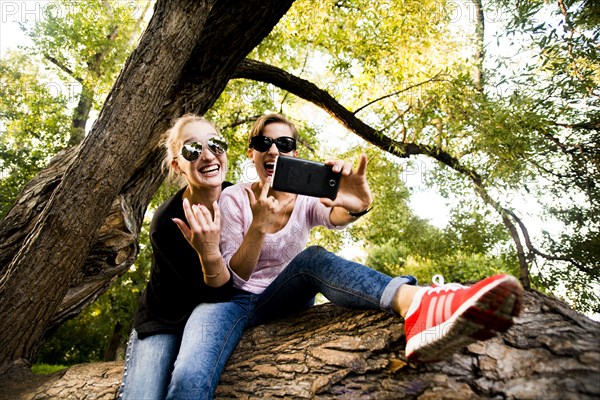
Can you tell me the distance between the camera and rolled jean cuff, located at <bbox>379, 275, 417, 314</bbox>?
206 centimetres

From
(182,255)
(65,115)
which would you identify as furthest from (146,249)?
(182,255)

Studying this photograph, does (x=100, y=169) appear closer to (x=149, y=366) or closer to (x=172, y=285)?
(x=172, y=285)

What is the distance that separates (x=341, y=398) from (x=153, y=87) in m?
2.76

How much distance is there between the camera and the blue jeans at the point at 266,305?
81.1 inches

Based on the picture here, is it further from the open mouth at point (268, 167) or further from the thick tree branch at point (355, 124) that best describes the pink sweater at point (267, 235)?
the thick tree branch at point (355, 124)

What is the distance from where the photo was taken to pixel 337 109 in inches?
238

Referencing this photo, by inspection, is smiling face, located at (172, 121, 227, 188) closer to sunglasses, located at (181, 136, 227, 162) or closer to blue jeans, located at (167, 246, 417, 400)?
sunglasses, located at (181, 136, 227, 162)

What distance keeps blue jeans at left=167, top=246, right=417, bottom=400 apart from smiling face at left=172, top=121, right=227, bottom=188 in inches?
30.6

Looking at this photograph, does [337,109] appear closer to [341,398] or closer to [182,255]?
[182,255]

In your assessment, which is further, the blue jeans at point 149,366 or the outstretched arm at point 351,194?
the outstretched arm at point 351,194

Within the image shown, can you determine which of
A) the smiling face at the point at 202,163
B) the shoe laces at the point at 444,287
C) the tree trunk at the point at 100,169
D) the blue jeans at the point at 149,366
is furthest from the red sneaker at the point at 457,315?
the tree trunk at the point at 100,169

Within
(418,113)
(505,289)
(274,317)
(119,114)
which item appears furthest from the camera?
(418,113)

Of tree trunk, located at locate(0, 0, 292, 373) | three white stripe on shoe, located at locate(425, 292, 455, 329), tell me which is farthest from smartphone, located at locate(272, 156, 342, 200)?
tree trunk, located at locate(0, 0, 292, 373)

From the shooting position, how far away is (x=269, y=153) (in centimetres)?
284
